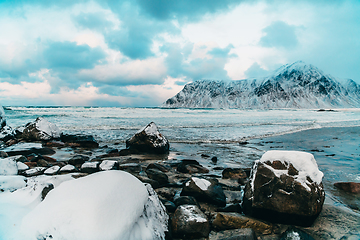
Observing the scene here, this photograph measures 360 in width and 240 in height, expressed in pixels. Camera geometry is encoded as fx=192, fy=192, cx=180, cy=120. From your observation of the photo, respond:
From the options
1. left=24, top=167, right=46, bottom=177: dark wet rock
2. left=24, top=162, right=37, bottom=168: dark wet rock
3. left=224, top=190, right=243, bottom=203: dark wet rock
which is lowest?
left=224, top=190, right=243, bottom=203: dark wet rock

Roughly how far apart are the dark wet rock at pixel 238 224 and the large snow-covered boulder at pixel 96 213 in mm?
898

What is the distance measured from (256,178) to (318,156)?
5.74 m

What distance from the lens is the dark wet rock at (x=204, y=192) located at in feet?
11.0

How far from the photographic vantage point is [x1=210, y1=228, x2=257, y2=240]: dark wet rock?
2.35 metres

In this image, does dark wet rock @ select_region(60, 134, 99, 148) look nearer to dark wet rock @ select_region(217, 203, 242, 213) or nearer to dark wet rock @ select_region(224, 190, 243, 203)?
dark wet rock @ select_region(224, 190, 243, 203)

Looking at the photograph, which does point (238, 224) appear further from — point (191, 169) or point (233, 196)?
point (191, 169)

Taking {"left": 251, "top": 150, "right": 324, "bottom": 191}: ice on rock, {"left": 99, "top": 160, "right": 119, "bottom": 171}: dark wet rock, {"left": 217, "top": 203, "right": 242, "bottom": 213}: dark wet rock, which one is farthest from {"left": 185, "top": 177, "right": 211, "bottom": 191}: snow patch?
{"left": 99, "top": 160, "right": 119, "bottom": 171}: dark wet rock

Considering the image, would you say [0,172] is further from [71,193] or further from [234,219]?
[234,219]

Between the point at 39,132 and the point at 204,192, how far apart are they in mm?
9493

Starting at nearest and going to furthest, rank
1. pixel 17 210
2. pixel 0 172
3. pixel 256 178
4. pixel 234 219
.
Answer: pixel 17 210 < pixel 234 219 < pixel 256 178 < pixel 0 172

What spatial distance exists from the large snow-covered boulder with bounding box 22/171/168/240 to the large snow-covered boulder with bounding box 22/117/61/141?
30.0 ft

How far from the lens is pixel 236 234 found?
8.02 ft

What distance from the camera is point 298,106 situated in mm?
165500

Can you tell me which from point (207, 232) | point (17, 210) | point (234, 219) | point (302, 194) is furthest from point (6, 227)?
point (302, 194)
